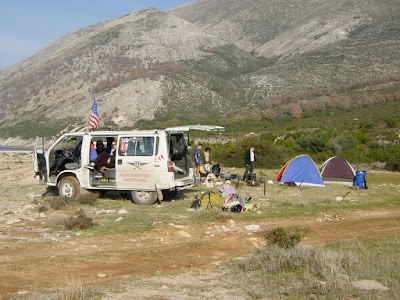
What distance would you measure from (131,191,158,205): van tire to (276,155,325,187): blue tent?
693cm

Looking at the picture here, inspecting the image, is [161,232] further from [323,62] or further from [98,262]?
[323,62]

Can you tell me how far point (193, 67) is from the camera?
99250 millimetres

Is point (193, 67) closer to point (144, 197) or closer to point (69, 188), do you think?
point (69, 188)

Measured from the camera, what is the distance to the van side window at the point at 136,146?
41.3ft

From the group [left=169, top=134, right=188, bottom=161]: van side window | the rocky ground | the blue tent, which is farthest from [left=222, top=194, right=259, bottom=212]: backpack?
the blue tent

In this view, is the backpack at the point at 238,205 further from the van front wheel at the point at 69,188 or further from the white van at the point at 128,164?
the van front wheel at the point at 69,188

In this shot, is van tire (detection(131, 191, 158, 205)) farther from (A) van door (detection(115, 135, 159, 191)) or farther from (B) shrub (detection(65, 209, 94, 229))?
Answer: (B) shrub (detection(65, 209, 94, 229))

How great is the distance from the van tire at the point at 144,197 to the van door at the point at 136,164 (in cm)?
19

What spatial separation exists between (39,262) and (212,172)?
12021mm

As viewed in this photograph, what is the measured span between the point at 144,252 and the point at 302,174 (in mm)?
10864

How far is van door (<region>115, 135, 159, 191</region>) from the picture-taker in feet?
41.1

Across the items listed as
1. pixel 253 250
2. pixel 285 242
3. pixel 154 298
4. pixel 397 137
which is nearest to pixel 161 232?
pixel 253 250

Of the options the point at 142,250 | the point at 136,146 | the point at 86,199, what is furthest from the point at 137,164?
the point at 142,250

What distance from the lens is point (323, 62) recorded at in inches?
3445
